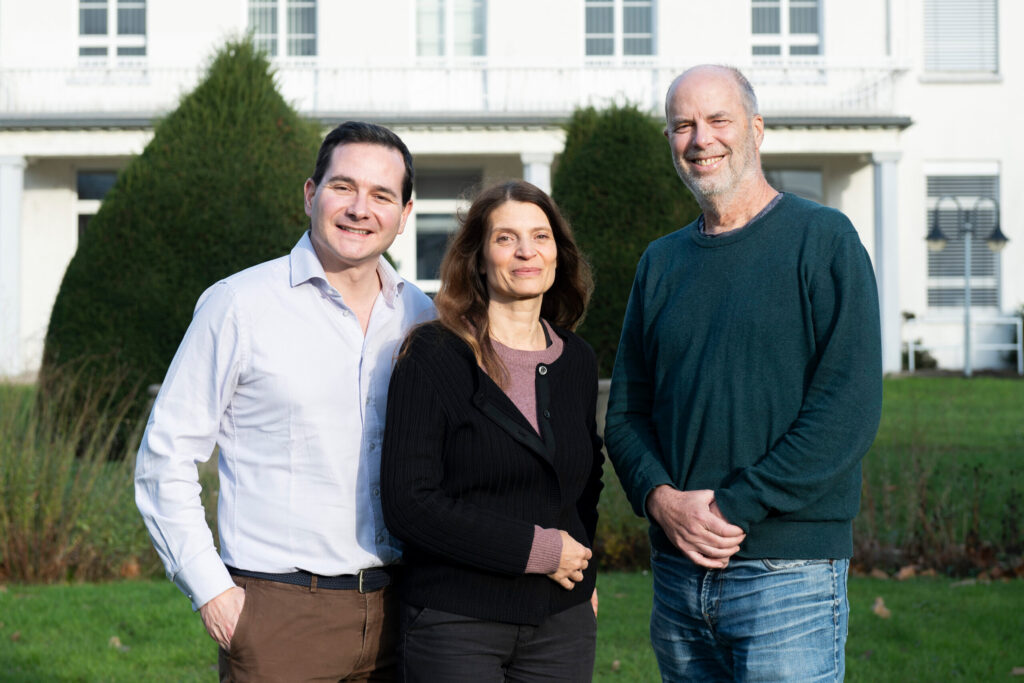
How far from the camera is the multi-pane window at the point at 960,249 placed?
829 inches

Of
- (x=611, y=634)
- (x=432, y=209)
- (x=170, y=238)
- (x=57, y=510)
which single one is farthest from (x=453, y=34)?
(x=611, y=634)

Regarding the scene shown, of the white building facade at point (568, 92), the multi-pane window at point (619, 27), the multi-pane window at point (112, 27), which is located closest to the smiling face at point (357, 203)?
the white building facade at point (568, 92)

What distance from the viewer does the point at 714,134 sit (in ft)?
9.34

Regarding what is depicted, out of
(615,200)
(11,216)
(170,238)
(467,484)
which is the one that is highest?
(11,216)

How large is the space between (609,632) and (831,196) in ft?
55.6

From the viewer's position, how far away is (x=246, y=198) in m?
9.08

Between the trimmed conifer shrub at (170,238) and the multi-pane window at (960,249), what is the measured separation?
15.7 metres

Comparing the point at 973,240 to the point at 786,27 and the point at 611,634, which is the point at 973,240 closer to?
the point at 786,27

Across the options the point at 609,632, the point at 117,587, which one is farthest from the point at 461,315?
the point at 117,587

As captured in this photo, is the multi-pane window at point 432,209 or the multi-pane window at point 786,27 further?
the multi-pane window at point 786,27

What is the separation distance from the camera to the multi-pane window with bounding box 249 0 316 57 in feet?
67.8

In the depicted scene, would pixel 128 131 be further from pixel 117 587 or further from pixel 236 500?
pixel 236 500

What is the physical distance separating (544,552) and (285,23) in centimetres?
1974

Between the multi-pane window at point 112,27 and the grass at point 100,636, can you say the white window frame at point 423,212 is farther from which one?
the grass at point 100,636
